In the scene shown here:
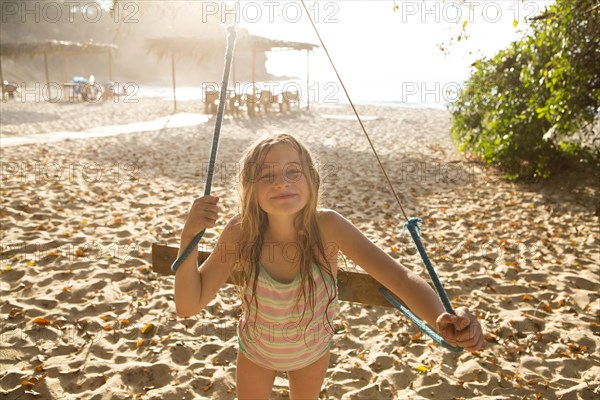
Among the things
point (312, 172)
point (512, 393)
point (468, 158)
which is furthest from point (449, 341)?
point (468, 158)

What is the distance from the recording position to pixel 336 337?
332cm

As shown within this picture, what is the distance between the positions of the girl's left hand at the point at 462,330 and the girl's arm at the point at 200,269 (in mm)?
722

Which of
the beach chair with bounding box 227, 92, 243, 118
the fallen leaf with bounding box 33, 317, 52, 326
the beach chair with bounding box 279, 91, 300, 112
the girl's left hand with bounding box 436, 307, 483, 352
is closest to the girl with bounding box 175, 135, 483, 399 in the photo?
the girl's left hand with bounding box 436, 307, 483, 352

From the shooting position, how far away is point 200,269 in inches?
63.2

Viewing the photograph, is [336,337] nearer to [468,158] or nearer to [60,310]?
[60,310]

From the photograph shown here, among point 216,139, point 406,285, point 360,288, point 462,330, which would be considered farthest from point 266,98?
point 462,330

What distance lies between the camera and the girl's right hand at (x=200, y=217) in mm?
1476

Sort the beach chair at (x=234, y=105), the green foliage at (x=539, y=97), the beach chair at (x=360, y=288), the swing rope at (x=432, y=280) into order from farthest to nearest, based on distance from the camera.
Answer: the beach chair at (x=234, y=105), the green foliage at (x=539, y=97), the beach chair at (x=360, y=288), the swing rope at (x=432, y=280)

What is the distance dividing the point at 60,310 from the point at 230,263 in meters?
2.42

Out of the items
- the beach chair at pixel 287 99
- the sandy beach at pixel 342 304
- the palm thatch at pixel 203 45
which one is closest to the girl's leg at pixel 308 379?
the sandy beach at pixel 342 304

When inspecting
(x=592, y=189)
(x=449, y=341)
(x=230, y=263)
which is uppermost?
(x=230, y=263)

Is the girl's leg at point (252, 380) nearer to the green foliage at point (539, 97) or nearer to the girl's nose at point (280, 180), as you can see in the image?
the girl's nose at point (280, 180)

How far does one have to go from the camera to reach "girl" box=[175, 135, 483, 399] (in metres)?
1.53

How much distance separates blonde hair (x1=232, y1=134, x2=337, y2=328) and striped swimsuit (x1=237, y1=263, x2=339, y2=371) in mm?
20
